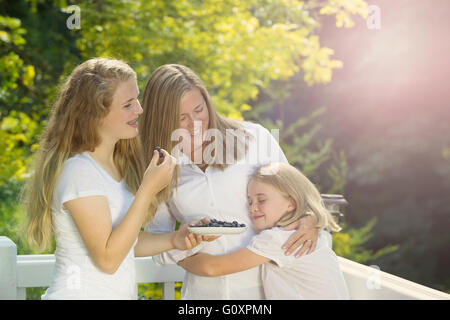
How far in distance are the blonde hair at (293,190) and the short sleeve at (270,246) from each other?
73 millimetres

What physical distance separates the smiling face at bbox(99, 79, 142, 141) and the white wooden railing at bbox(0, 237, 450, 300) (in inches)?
25.9

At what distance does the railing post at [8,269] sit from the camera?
196 cm

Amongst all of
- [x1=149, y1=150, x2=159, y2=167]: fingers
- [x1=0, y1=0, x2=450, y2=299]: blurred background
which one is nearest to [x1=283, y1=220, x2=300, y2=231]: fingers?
[x1=149, y1=150, x2=159, y2=167]: fingers

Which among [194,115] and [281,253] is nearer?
[281,253]

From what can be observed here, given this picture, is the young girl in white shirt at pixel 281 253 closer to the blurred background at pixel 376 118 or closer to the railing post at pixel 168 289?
the railing post at pixel 168 289

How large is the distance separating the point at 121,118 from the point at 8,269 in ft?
2.67

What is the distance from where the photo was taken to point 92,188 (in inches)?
59.1

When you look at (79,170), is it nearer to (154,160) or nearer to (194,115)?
(154,160)

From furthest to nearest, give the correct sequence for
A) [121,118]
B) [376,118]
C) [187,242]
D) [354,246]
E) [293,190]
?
[376,118], [354,246], [293,190], [187,242], [121,118]

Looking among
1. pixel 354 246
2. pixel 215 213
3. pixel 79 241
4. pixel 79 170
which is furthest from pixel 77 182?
pixel 354 246

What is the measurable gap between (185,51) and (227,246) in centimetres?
267

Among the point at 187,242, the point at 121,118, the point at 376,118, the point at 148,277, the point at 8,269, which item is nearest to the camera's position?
the point at 121,118

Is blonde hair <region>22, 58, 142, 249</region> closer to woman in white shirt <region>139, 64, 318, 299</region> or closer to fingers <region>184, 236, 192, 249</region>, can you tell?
woman in white shirt <region>139, 64, 318, 299</region>
